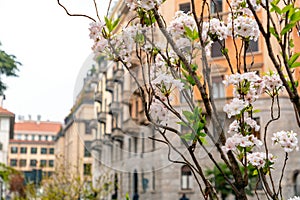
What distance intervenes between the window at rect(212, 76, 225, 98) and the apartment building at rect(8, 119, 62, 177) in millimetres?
19014

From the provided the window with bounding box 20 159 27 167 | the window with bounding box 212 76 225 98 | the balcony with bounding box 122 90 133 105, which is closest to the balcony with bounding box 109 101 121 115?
the balcony with bounding box 122 90 133 105

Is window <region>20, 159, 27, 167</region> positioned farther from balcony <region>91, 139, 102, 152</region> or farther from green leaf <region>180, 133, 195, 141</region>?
green leaf <region>180, 133, 195, 141</region>

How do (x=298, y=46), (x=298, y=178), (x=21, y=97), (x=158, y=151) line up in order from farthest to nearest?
(x=21, y=97), (x=298, y=178), (x=298, y=46), (x=158, y=151)

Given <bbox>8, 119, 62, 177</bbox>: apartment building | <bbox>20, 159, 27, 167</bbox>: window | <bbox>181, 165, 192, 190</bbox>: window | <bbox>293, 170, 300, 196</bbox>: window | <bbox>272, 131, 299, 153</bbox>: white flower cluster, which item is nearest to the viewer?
<bbox>272, 131, 299, 153</bbox>: white flower cluster

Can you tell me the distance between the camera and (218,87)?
56cm

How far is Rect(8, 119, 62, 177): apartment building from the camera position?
64.3ft

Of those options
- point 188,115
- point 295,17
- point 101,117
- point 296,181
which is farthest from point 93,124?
point 296,181

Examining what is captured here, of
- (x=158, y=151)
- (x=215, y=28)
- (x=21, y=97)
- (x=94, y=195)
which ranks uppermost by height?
(x=21, y=97)

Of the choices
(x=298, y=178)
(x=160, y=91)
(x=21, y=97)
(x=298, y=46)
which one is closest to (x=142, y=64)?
(x=160, y=91)

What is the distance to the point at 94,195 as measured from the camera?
2.86m

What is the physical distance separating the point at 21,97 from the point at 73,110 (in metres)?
4.23

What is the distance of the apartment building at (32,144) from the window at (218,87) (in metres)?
19.0

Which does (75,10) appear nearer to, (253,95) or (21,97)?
(253,95)

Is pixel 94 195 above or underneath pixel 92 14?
underneath
